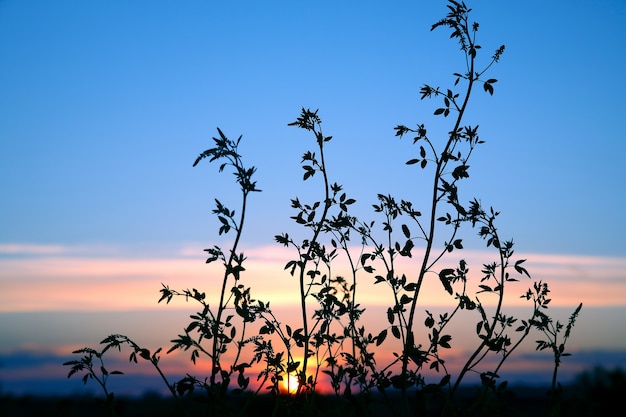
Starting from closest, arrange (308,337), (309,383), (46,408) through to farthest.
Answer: (308,337) → (309,383) → (46,408)

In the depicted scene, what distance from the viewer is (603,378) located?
996 centimetres

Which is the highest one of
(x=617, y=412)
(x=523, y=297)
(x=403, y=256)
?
(x=403, y=256)

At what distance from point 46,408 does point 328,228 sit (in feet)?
20.2

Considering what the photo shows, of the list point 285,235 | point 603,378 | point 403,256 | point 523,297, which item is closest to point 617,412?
point 603,378

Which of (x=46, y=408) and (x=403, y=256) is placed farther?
(x=46, y=408)

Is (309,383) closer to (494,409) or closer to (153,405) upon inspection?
(494,409)

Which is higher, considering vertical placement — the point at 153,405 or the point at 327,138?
the point at 327,138

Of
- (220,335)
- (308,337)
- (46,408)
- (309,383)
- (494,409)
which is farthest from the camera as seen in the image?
(46,408)

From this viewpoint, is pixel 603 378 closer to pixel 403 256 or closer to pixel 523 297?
pixel 523 297

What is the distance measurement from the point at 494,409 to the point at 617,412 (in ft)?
20.3

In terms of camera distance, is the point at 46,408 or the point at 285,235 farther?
the point at 46,408

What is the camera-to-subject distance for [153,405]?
11.2 metres

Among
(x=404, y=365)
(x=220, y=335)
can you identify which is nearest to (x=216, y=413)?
(x=220, y=335)

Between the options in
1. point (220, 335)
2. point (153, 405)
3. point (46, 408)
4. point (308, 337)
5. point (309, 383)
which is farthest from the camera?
point (153, 405)
